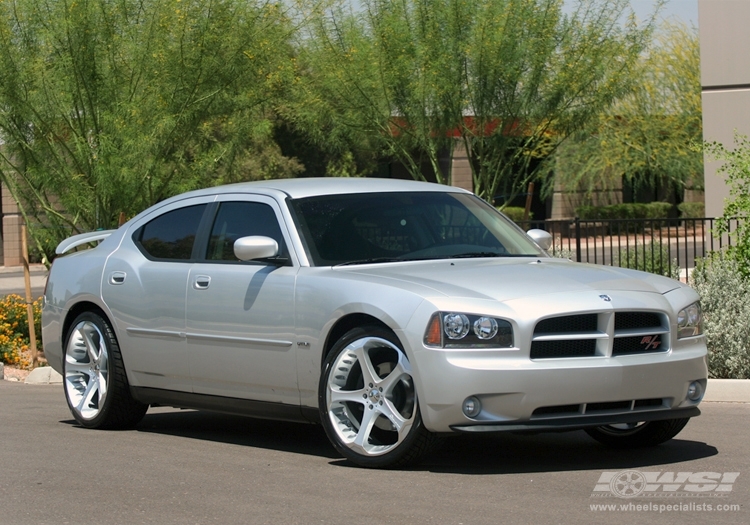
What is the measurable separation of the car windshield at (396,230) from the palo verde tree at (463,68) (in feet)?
25.9

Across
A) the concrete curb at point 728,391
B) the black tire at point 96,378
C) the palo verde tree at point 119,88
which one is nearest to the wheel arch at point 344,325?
the black tire at point 96,378

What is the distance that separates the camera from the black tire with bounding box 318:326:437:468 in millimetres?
6730

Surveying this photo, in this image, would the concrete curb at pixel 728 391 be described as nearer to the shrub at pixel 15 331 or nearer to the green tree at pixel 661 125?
the shrub at pixel 15 331

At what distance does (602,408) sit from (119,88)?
876cm

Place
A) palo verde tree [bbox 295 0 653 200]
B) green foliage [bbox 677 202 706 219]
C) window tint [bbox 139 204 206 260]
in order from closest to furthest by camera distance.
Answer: window tint [bbox 139 204 206 260] < palo verde tree [bbox 295 0 653 200] < green foliage [bbox 677 202 706 219]

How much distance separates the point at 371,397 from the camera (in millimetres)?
6906

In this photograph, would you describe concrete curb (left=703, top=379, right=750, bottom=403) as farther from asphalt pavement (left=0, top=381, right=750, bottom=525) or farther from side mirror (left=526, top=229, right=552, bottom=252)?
side mirror (left=526, top=229, right=552, bottom=252)

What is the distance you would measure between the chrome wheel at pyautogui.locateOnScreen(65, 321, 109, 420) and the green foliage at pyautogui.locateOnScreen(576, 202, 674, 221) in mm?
33553

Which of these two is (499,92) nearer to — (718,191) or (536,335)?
(718,191)

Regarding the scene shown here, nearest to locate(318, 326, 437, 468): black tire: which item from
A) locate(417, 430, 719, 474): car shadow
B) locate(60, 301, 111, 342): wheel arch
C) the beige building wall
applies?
locate(417, 430, 719, 474): car shadow

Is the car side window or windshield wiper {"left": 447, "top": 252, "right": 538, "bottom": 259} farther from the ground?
the car side window

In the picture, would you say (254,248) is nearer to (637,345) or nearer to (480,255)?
(480,255)

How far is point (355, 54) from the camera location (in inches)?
639

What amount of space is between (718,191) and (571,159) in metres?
25.5
